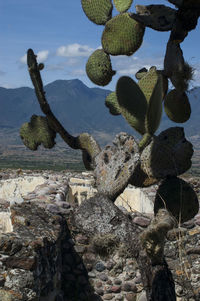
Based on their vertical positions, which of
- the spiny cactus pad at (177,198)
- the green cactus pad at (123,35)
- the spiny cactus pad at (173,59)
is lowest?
the spiny cactus pad at (177,198)

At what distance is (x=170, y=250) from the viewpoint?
6691 mm

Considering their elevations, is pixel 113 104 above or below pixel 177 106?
above

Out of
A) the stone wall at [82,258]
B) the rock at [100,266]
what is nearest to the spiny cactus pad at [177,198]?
the stone wall at [82,258]

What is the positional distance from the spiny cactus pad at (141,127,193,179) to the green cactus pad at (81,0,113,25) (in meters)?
1.55

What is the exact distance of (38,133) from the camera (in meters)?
5.75

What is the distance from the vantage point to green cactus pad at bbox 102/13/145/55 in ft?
15.9

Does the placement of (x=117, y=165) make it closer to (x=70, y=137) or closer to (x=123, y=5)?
(x=70, y=137)

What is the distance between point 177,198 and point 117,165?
2.44 ft

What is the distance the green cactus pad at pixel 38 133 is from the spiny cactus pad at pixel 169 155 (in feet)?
4.88

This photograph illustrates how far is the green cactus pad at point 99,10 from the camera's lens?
519 centimetres

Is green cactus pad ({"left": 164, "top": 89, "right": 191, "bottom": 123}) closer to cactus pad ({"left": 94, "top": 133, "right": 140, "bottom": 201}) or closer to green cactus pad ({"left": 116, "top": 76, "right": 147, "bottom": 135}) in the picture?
green cactus pad ({"left": 116, "top": 76, "right": 147, "bottom": 135})

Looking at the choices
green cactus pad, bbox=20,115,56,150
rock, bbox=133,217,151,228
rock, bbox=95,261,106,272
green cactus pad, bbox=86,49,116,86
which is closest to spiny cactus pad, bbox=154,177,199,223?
green cactus pad, bbox=86,49,116,86

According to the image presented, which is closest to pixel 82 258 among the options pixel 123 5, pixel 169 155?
pixel 169 155

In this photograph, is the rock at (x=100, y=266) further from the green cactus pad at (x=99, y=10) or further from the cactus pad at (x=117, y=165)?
the green cactus pad at (x=99, y=10)
